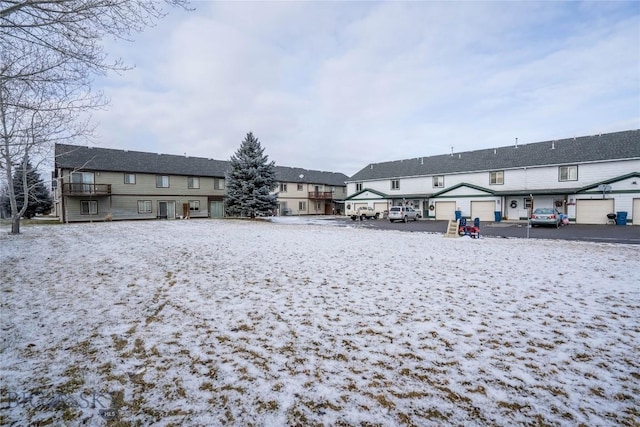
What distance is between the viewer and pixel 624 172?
25781mm

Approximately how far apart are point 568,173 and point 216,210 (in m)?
38.9

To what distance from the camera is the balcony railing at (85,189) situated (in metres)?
29.7

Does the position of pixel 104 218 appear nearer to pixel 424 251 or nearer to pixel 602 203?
pixel 424 251

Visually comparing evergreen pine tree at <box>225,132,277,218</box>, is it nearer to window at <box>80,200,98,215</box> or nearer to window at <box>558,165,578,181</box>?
window at <box>80,200,98,215</box>

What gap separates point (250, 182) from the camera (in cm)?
3145

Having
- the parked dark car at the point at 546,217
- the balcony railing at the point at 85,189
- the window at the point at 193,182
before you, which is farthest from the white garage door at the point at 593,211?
the balcony railing at the point at 85,189

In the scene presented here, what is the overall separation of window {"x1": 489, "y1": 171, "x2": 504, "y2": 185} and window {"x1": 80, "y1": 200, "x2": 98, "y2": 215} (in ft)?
138

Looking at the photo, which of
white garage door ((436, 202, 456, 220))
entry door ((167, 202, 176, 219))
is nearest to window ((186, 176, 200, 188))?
entry door ((167, 202, 176, 219))

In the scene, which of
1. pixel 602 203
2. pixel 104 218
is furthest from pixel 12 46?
pixel 602 203

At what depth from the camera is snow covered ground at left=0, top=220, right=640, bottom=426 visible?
2.89 metres

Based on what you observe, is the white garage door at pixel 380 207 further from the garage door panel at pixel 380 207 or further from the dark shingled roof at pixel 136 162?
the dark shingled roof at pixel 136 162

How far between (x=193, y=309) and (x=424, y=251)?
28.1 feet

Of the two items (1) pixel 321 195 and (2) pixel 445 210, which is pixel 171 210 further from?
(2) pixel 445 210

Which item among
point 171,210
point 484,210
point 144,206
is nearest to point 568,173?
point 484,210
